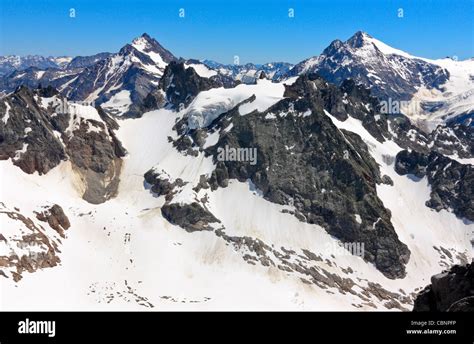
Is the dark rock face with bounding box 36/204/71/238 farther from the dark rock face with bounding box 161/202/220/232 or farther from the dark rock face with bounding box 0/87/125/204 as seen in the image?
the dark rock face with bounding box 161/202/220/232

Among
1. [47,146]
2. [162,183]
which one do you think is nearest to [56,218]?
[47,146]

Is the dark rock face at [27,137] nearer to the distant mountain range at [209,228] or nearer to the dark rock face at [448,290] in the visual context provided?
the distant mountain range at [209,228]

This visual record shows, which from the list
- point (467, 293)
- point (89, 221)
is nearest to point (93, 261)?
point (89, 221)

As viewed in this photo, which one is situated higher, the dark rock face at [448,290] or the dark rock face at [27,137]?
the dark rock face at [27,137]

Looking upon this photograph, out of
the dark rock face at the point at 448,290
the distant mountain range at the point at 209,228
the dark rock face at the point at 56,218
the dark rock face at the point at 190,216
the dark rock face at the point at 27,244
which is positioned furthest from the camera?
the dark rock face at the point at 190,216

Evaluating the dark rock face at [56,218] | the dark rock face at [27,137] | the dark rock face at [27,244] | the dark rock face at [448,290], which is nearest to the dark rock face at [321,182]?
the dark rock face at [56,218]
